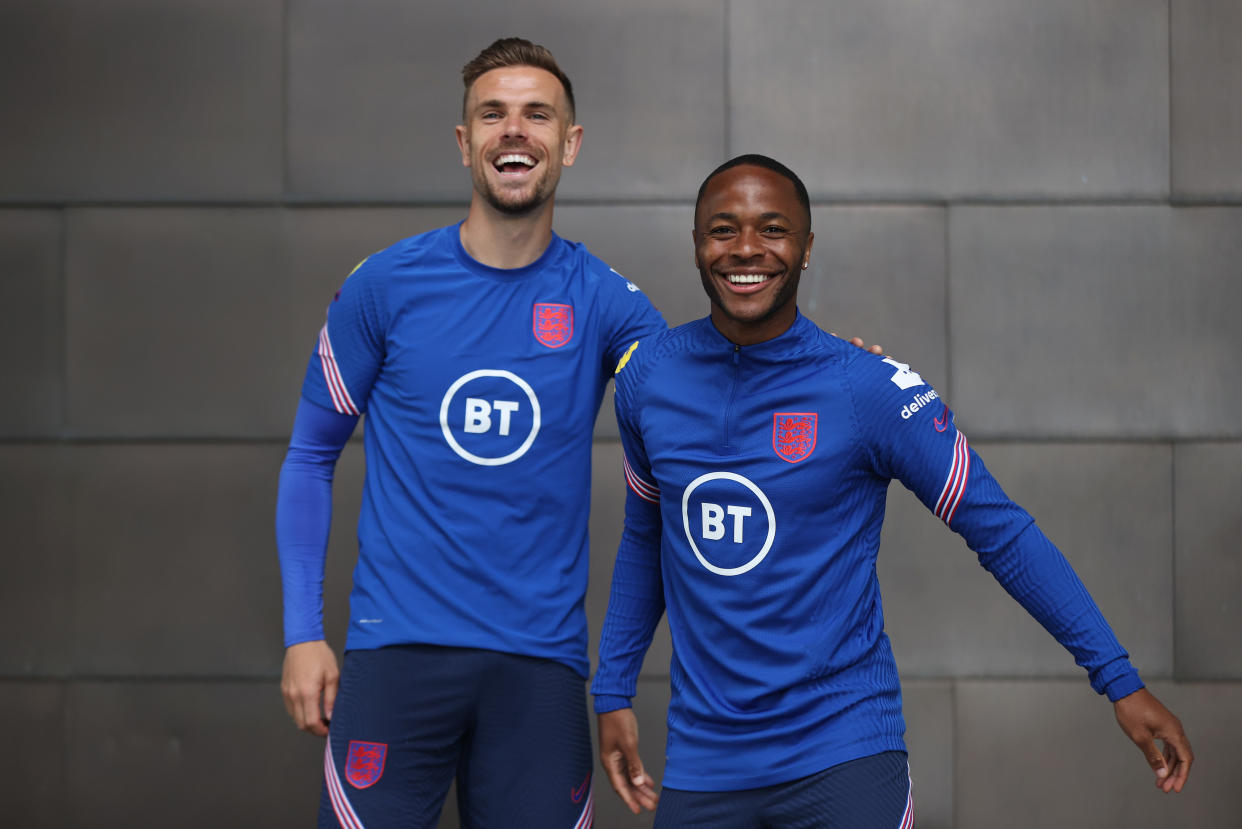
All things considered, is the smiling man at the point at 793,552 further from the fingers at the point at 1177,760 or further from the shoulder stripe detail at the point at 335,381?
the shoulder stripe detail at the point at 335,381

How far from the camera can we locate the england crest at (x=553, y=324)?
232cm

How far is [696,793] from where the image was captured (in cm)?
188

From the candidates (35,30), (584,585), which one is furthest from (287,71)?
(584,585)

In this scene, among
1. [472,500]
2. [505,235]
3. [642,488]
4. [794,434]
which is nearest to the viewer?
[794,434]

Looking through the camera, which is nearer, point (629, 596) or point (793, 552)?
point (793, 552)

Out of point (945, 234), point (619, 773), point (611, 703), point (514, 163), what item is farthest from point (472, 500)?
point (945, 234)

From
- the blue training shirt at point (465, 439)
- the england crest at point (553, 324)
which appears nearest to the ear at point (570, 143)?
the blue training shirt at point (465, 439)

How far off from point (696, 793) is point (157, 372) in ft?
8.88

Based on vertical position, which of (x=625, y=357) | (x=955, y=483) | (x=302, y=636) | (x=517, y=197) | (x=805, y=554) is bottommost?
(x=302, y=636)

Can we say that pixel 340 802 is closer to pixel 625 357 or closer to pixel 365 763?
pixel 365 763

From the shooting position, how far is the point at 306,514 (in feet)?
7.82

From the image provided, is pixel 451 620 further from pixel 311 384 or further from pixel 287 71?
pixel 287 71

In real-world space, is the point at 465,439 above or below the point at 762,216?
below

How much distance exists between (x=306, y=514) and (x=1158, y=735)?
5.45 feet
